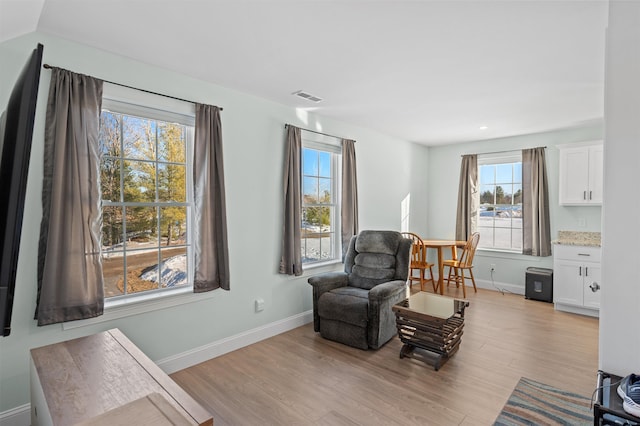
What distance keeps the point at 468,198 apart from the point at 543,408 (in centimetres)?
399

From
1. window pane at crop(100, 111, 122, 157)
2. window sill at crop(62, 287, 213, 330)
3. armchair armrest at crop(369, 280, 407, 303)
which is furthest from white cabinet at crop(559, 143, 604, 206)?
window pane at crop(100, 111, 122, 157)

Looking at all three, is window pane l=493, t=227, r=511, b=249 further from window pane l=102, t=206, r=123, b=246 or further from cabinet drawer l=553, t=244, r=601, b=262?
window pane l=102, t=206, r=123, b=246

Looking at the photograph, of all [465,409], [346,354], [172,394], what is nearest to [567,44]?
[465,409]

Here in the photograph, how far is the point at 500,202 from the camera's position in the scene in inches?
223

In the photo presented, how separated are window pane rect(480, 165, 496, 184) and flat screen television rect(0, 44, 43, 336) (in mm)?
6197

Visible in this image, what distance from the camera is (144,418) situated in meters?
0.86

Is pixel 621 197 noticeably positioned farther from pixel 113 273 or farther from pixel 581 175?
pixel 581 175

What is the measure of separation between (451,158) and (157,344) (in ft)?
18.1

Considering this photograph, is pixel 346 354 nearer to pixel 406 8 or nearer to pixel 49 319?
pixel 49 319

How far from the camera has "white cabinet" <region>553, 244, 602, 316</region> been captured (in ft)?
13.8

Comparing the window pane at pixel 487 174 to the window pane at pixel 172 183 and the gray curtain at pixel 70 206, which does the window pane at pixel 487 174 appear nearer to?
the window pane at pixel 172 183

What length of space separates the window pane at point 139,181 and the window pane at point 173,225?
18 centimetres

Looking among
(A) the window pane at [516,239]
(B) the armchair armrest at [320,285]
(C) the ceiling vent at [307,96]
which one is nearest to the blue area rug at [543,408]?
(B) the armchair armrest at [320,285]

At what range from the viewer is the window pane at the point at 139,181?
266cm
